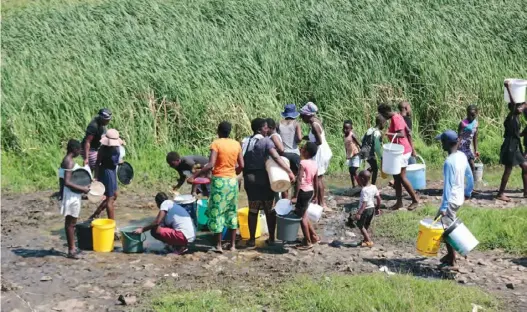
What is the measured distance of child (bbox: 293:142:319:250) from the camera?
30.4 feet

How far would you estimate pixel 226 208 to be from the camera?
30.5 ft

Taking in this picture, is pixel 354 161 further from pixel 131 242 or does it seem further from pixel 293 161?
pixel 131 242

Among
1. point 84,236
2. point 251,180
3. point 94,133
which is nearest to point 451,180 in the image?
point 251,180

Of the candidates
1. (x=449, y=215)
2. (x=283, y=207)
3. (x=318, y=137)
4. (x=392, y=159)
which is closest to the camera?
(x=449, y=215)

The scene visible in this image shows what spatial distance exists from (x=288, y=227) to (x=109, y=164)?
2.39 metres

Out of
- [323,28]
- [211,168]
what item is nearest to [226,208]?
[211,168]

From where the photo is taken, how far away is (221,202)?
9203 millimetres

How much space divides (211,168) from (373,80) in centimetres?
666

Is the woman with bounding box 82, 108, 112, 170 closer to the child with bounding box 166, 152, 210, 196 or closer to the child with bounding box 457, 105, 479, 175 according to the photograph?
the child with bounding box 166, 152, 210, 196

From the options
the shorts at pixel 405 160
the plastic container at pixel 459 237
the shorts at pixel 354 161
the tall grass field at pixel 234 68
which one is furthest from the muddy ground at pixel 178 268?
the tall grass field at pixel 234 68

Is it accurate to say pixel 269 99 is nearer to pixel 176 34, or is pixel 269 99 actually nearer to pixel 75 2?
pixel 176 34

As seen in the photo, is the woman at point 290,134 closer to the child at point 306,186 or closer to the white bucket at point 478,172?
the child at point 306,186

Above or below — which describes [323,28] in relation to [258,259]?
above

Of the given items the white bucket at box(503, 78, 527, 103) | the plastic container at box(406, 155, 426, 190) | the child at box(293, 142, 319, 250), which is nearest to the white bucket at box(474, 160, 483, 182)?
the plastic container at box(406, 155, 426, 190)
